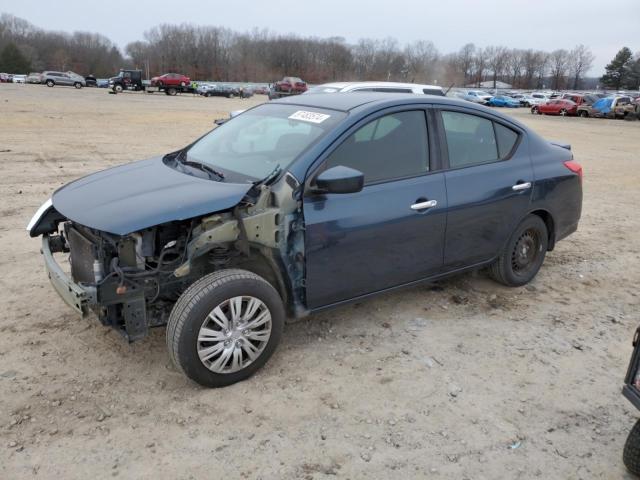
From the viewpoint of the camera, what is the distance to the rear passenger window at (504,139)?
479 cm

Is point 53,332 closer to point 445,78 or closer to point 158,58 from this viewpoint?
point 445,78

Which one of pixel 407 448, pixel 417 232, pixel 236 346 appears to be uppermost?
pixel 417 232

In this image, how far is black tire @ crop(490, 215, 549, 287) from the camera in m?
4.96

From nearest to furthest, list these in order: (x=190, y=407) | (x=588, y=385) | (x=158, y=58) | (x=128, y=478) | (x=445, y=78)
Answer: (x=128, y=478) → (x=190, y=407) → (x=588, y=385) → (x=445, y=78) → (x=158, y=58)

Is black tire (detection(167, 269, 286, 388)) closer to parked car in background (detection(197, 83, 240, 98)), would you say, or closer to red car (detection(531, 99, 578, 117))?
red car (detection(531, 99, 578, 117))

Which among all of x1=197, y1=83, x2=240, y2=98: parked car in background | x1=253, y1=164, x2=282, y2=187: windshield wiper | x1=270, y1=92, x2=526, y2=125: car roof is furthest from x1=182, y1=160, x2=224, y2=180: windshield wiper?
x1=197, y1=83, x2=240, y2=98: parked car in background

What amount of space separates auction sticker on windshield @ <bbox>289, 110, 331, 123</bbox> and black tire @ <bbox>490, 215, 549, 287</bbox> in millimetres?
2087

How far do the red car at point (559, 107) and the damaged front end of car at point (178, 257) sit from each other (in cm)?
4073

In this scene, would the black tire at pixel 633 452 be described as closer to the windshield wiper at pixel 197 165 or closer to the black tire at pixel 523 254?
the black tire at pixel 523 254

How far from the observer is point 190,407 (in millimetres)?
3285

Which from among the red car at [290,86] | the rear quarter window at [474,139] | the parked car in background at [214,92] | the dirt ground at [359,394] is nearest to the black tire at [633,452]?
the dirt ground at [359,394]

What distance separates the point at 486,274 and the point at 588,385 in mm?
1854

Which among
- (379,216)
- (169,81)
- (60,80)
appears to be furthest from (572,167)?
(60,80)

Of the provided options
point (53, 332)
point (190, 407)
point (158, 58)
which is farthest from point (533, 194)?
point (158, 58)
